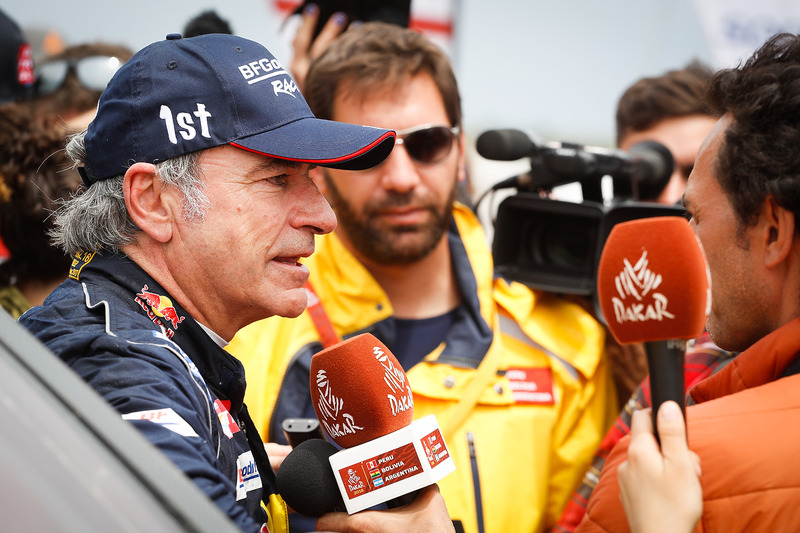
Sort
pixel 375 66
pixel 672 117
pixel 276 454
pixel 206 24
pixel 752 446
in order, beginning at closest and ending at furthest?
pixel 752 446 → pixel 276 454 → pixel 375 66 → pixel 206 24 → pixel 672 117

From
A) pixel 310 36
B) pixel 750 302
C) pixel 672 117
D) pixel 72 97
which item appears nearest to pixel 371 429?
pixel 750 302

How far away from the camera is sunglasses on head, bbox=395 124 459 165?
2682 millimetres

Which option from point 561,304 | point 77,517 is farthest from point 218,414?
point 561,304

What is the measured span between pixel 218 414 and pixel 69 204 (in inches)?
25.2

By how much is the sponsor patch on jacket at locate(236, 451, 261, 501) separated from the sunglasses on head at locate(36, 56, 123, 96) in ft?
8.18

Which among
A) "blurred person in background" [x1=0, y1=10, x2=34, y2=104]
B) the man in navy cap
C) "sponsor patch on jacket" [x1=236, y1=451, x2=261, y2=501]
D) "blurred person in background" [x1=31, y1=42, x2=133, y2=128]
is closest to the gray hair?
the man in navy cap

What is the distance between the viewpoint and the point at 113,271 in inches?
59.0

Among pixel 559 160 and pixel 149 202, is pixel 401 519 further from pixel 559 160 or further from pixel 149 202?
pixel 559 160

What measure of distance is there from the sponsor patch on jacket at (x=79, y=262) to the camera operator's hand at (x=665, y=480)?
3.59 feet

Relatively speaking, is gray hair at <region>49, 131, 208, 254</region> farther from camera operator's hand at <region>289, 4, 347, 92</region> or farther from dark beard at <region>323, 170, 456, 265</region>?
camera operator's hand at <region>289, 4, 347, 92</region>

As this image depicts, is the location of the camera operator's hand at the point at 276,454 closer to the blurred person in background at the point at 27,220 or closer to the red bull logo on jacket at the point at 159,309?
the red bull logo on jacket at the point at 159,309

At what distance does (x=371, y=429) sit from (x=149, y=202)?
63cm

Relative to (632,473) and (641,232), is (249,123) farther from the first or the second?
(632,473)

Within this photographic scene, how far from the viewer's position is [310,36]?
3.56m
